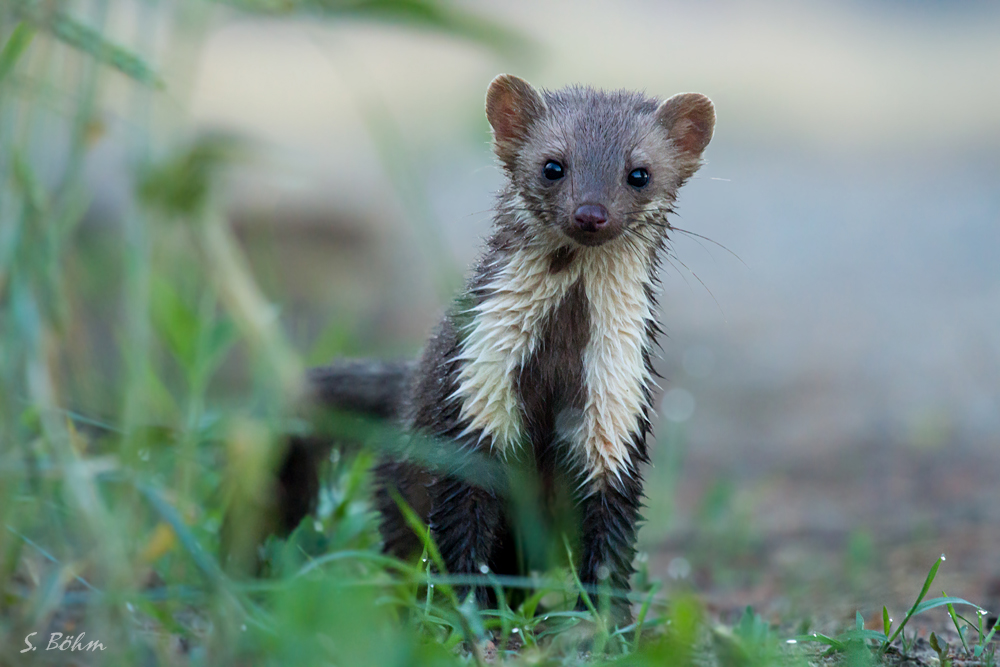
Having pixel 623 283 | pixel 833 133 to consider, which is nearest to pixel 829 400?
pixel 623 283

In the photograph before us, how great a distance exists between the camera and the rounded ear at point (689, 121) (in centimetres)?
343

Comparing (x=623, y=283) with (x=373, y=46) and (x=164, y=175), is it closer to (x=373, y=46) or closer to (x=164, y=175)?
(x=164, y=175)

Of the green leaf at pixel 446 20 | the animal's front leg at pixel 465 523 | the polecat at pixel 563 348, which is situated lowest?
the animal's front leg at pixel 465 523

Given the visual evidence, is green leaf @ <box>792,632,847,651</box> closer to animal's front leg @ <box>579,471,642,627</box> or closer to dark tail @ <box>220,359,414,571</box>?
animal's front leg @ <box>579,471,642,627</box>

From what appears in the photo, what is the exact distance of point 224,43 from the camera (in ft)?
41.1

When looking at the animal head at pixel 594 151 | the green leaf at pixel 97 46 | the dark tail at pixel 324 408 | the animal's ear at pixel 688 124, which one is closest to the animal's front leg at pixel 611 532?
the animal head at pixel 594 151

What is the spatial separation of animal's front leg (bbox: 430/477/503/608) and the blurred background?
879 millimetres

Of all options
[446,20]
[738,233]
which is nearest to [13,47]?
[446,20]

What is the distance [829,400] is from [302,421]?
486 centimetres

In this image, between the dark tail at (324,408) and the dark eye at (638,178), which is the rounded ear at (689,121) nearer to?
the dark eye at (638,178)

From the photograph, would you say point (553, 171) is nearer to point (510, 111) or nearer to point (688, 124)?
point (510, 111)

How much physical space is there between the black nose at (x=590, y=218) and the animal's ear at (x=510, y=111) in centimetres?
47

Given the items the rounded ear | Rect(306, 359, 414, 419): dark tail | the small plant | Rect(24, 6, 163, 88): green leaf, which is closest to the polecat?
the rounded ear

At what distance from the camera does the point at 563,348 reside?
3158 mm
